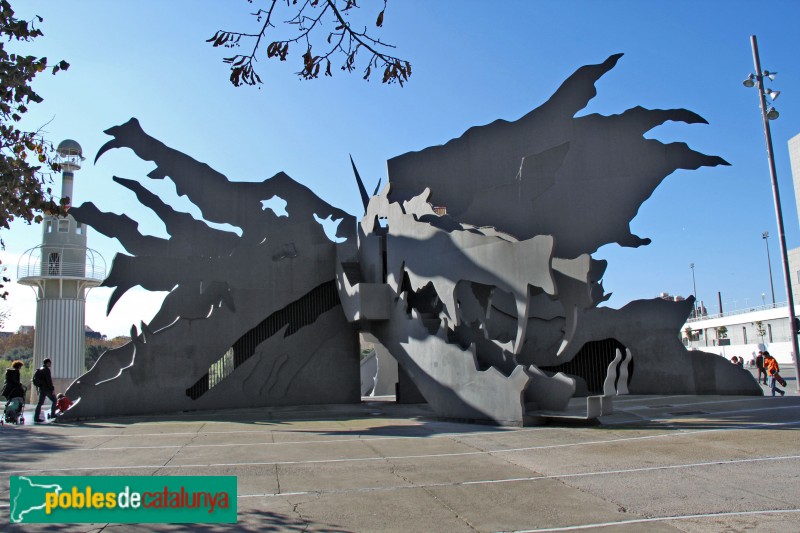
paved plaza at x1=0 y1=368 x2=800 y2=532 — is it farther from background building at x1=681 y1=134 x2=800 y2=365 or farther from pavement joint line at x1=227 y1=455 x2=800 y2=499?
background building at x1=681 y1=134 x2=800 y2=365

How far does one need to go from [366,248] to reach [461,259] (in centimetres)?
505

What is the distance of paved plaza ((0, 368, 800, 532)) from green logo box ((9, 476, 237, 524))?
94mm

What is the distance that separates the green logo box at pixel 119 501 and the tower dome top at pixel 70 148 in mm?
27126

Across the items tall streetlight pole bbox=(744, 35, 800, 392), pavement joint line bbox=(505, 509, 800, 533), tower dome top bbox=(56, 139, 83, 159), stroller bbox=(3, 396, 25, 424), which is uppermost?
tower dome top bbox=(56, 139, 83, 159)

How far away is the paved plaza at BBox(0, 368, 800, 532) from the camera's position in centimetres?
503

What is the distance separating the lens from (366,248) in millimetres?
17125

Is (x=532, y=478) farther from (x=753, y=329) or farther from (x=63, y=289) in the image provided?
(x=753, y=329)

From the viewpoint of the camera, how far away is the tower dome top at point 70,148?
2872cm

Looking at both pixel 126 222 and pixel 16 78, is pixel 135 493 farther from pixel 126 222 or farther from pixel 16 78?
pixel 126 222

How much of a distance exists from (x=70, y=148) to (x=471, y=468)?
91.4ft

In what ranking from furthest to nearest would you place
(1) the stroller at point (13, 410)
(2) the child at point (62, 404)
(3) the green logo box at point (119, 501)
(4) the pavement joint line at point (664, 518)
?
(2) the child at point (62, 404) → (1) the stroller at point (13, 410) → (3) the green logo box at point (119, 501) → (4) the pavement joint line at point (664, 518)

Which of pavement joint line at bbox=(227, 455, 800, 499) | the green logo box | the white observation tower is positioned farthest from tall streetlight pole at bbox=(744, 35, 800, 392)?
the white observation tower

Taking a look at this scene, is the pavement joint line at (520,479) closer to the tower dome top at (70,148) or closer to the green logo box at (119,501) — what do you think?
the green logo box at (119,501)

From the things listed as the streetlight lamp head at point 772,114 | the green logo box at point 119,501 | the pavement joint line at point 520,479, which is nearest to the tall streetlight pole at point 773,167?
the streetlight lamp head at point 772,114
